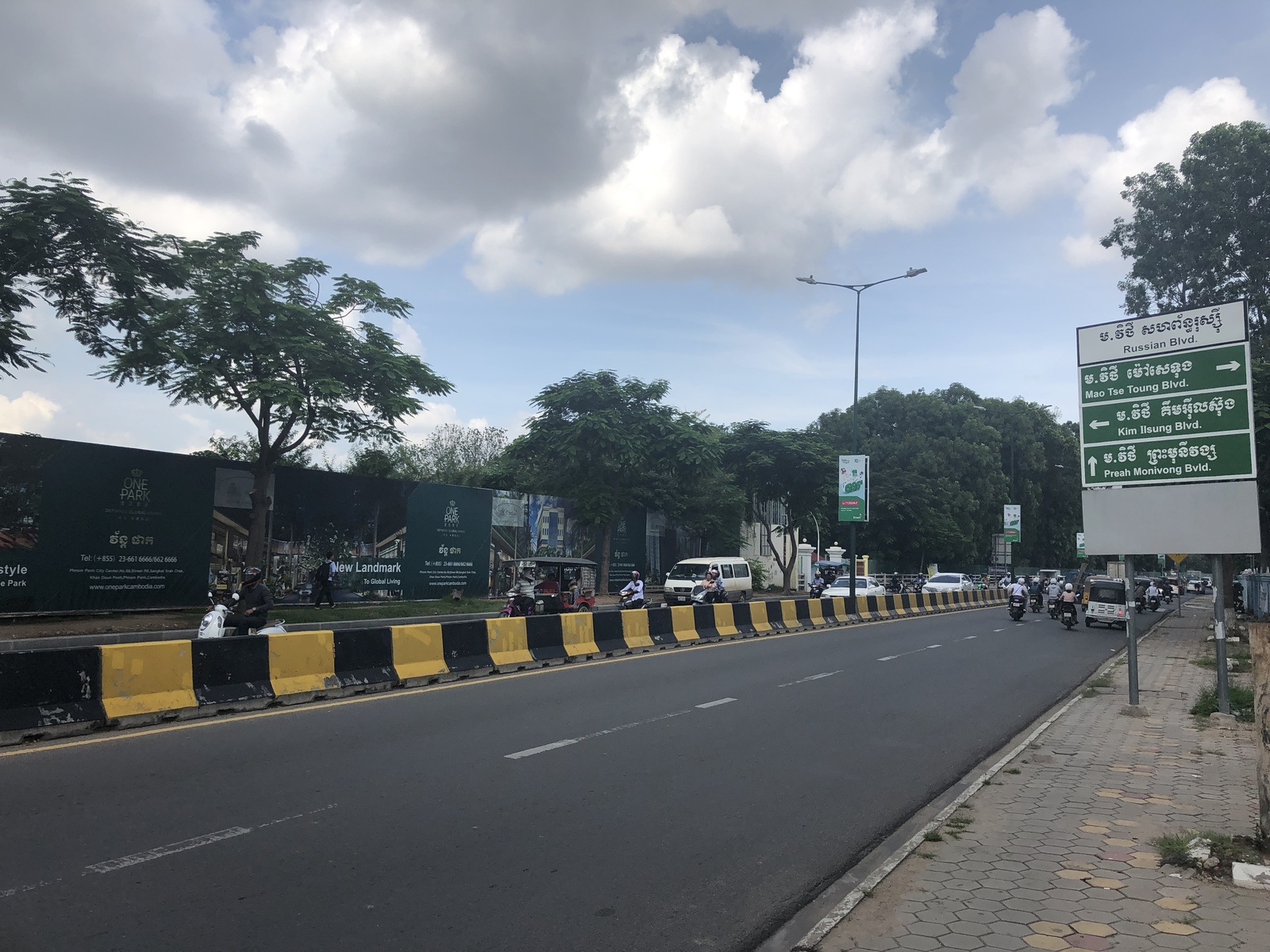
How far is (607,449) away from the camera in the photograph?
36375 mm

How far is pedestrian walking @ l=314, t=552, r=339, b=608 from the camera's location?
949 inches

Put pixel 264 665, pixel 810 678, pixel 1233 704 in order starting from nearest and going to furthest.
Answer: pixel 264 665
pixel 1233 704
pixel 810 678

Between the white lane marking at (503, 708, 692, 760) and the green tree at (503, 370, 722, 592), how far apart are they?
2626 centimetres

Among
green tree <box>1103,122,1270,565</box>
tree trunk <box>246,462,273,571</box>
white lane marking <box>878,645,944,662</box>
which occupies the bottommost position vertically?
white lane marking <box>878,645,944,662</box>

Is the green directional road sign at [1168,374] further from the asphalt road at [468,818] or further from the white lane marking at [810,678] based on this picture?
the white lane marking at [810,678]

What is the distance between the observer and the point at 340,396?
22219mm

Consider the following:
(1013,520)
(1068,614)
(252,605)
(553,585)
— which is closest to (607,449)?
(553,585)

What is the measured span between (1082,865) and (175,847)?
5.08 metres

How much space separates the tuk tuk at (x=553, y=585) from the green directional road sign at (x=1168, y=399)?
13.5m

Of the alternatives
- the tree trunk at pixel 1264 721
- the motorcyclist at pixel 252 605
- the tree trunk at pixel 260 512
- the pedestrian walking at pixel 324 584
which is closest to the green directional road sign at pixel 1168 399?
the tree trunk at pixel 1264 721

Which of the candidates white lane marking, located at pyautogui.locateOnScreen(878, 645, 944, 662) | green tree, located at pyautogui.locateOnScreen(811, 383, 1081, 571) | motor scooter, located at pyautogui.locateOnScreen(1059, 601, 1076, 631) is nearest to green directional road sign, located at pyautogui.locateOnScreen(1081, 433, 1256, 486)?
white lane marking, located at pyautogui.locateOnScreen(878, 645, 944, 662)

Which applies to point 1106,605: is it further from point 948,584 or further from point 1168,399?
point 1168,399

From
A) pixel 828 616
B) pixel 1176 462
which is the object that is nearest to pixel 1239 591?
pixel 828 616

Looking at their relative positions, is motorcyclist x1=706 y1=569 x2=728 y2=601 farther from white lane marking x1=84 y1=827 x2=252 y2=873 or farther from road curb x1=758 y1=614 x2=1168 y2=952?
white lane marking x1=84 y1=827 x2=252 y2=873
